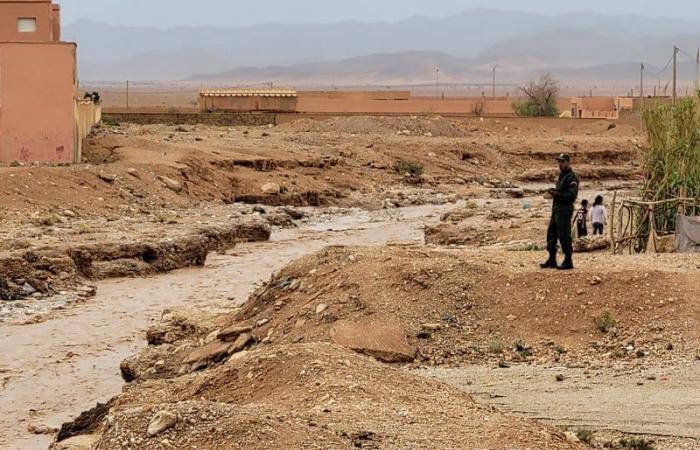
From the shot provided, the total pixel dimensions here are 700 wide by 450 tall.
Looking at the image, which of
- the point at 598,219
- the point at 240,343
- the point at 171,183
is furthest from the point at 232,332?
the point at 171,183

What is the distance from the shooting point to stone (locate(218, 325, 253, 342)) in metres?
13.6

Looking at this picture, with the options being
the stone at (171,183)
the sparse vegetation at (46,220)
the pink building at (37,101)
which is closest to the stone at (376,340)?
the sparse vegetation at (46,220)

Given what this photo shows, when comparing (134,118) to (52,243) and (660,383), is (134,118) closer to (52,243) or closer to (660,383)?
(52,243)

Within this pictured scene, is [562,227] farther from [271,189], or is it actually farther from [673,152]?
[271,189]

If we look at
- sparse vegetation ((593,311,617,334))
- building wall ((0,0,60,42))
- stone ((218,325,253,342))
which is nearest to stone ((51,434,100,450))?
stone ((218,325,253,342))

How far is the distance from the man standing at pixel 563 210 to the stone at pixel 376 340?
2.10m

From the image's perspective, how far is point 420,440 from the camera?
27.5 feet

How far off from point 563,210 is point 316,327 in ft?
9.44

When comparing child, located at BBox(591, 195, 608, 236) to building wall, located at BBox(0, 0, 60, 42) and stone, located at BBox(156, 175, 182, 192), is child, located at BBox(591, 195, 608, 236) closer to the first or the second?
stone, located at BBox(156, 175, 182, 192)

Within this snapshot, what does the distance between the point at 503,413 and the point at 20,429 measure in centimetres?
523

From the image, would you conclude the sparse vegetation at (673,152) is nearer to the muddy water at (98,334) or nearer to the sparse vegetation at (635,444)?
the muddy water at (98,334)

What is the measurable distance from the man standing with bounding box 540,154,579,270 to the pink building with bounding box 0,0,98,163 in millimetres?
18586

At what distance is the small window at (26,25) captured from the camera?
118 feet

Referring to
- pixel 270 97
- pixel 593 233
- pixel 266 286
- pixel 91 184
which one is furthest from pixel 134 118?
pixel 266 286
